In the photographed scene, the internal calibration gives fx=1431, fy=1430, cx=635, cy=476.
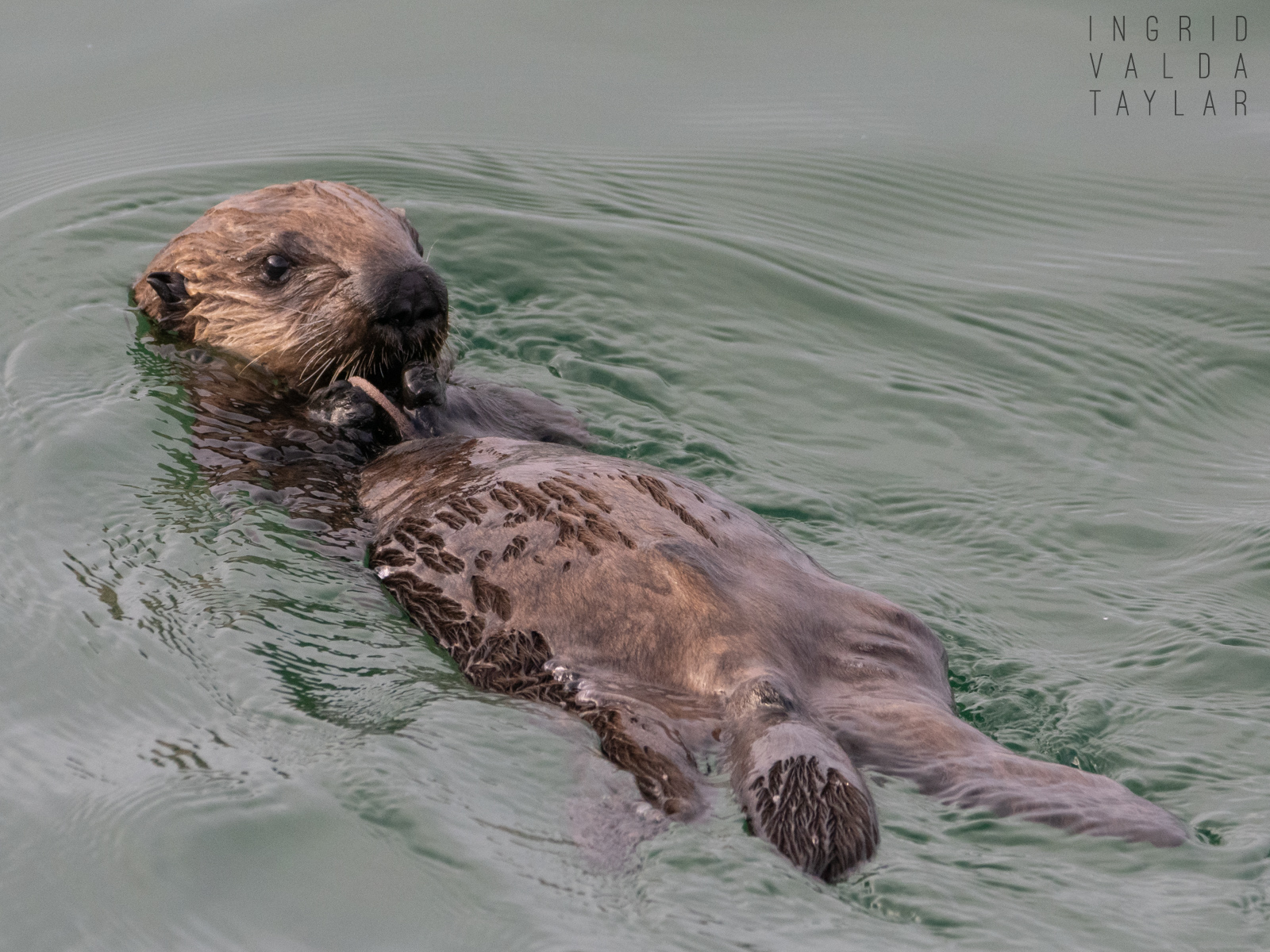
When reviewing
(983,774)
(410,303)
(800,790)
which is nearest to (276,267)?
(410,303)

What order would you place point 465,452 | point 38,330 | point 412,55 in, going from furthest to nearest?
point 412,55 < point 38,330 < point 465,452

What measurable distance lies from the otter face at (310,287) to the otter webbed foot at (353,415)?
10cm

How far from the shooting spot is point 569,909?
3064 mm

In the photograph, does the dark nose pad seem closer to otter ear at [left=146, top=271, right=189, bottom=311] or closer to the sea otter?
the sea otter

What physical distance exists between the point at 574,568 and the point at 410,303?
1603mm

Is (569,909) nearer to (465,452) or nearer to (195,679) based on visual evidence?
(195,679)

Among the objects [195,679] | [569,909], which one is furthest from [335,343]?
[569,909]

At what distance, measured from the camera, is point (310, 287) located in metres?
5.14

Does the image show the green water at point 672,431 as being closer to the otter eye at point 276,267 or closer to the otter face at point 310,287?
the otter face at point 310,287

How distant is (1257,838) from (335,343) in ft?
11.0

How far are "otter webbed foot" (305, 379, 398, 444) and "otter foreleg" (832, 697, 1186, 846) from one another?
7.26ft

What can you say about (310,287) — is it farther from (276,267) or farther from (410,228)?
(410,228)

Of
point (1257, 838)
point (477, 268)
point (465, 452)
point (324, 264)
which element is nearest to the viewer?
point (1257, 838)

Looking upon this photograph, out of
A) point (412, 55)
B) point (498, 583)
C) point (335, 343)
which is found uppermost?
point (412, 55)
